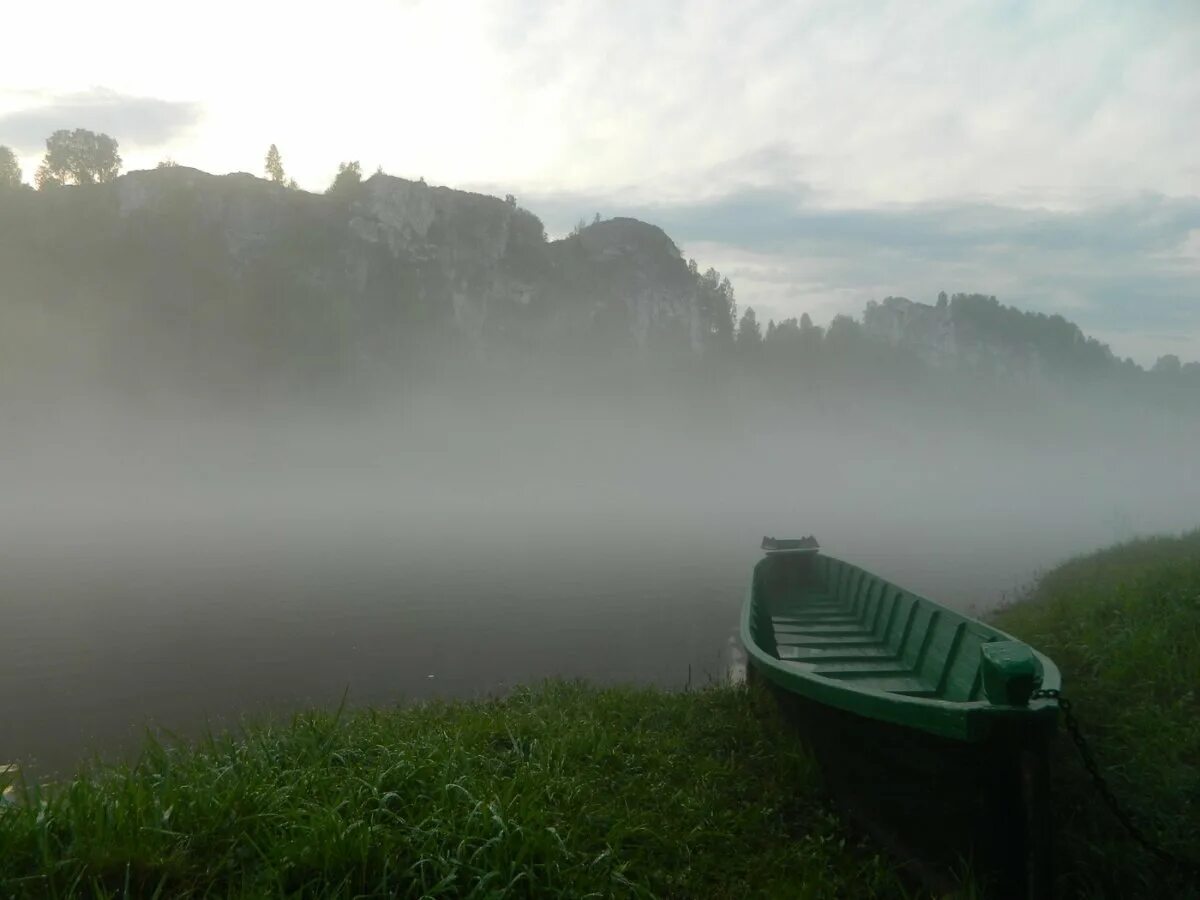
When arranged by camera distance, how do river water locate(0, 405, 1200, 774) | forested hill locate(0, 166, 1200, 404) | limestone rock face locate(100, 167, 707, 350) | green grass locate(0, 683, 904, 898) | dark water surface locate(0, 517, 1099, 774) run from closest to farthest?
1. green grass locate(0, 683, 904, 898)
2. dark water surface locate(0, 517, 1099, 774)
3. river water locate(0, 405, 1200, 774)
4. forested hill locate(0, 166, 1200, 404)
5. limestone rock face locate(100, 167, 707, 350)

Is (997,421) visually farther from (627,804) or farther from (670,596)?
(627,804)

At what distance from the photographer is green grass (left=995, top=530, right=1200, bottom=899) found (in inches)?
264

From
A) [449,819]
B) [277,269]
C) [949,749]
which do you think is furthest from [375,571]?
[277,269]

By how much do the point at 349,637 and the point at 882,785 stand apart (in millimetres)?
16768

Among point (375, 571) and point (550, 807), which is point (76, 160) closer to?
point (375, 571)

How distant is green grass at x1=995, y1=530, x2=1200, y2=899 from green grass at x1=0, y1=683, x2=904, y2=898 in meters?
1.85

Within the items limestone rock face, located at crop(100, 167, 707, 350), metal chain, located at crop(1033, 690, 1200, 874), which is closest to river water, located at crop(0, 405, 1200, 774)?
metal chain, located at crop(1033, 690, 1200, 874)

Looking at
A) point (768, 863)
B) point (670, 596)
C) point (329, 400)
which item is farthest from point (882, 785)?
point (329, 400)

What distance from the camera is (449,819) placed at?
5.81m

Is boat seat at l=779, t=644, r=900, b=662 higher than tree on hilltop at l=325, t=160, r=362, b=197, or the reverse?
tree on hilltop at l=325, t=160, r=362, b=197

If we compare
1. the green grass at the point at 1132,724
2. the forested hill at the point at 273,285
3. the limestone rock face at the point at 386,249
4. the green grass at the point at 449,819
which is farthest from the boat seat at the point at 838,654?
the limestone rock face at the point at 386,249

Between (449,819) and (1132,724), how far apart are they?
7262 millimetres

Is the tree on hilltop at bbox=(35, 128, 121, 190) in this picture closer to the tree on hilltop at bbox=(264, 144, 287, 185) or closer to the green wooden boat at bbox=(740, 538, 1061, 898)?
the tree on hilltop at bbox=(264, 144, 287, 185)

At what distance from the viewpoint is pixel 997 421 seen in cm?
19212
